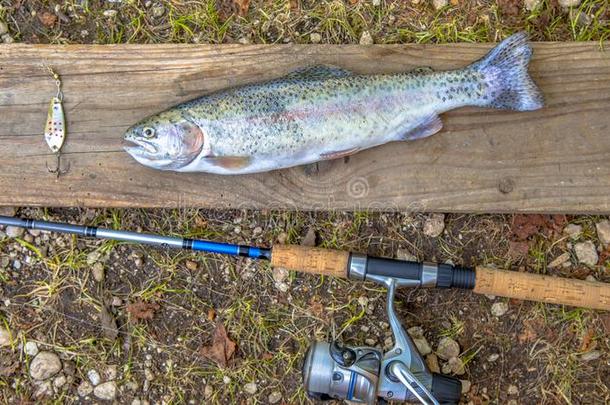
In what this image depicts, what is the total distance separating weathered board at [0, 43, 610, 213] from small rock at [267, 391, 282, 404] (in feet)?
4.11

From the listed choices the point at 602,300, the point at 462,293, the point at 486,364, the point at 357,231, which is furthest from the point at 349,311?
the point at 602,300

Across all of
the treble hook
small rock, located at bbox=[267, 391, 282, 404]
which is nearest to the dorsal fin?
the treble hook

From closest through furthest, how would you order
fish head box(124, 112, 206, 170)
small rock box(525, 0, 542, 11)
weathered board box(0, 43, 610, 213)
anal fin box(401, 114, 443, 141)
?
fish head box(124, 112, 206, 170) < anal fin box(401, 114, 443, 141) < weathered board box(0, 43, 610, 213) < small rock box(525, 0, 542, 11)

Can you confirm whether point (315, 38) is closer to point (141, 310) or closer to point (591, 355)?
point (141, 310)

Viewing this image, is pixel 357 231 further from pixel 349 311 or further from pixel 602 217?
pixel 602 217

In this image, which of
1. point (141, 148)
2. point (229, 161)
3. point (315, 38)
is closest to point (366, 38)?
point (315, 38)

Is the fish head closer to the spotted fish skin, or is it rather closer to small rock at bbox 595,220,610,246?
the spotted fish skin

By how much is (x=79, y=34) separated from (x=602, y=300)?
362 centimetres

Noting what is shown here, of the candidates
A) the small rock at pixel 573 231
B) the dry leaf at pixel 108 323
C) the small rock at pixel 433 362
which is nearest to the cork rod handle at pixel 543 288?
the small rock at pixel 573 231

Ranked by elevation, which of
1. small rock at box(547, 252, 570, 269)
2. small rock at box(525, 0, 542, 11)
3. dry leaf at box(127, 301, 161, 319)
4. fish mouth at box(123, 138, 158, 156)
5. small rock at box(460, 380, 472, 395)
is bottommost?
small rock at box(460, 380, 472, 395)

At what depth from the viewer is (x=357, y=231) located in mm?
3367

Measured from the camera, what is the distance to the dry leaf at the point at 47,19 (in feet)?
11.3

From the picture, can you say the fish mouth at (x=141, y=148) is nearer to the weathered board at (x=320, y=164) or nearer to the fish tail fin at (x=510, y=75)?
the weathered board at (x=320, y=164)

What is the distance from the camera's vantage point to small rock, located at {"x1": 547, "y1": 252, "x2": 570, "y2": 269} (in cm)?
338
